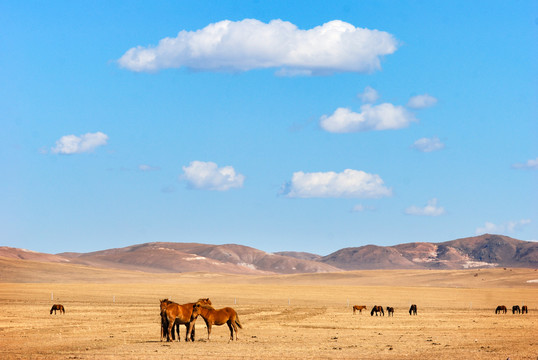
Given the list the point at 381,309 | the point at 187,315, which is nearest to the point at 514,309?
the point at 381,309


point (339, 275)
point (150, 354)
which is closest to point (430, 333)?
point (150, 354)

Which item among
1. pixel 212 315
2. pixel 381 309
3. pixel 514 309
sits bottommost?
pixel 514 309

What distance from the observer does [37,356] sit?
24.8 meters

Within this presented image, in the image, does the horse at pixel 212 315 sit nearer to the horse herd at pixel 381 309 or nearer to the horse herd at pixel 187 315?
the horse herd at pixel 187 315

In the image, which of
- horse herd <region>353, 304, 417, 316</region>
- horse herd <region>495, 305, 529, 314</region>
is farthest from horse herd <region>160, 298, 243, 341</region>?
horse herd <region>495, 305, 529, 314</region>

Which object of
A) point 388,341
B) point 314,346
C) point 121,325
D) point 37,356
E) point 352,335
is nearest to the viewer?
point 37,356

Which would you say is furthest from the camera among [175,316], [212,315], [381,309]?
→ [381,309]

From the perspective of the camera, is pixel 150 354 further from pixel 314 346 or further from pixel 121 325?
pixel 121 325

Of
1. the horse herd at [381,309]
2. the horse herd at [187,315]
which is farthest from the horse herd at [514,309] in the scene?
the horse herd at [187,315]

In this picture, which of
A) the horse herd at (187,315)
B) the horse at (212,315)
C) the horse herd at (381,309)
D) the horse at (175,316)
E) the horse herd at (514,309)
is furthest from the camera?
the horse herd at (514,309)

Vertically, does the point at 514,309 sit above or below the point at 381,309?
below

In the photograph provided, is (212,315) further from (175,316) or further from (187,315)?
(175,316)

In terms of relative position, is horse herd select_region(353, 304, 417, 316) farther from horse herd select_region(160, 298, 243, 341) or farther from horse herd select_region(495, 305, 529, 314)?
horse herd select_region(160, 298, 243, 341)

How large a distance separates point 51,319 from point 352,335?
62.1 ft
